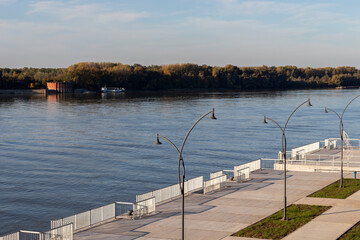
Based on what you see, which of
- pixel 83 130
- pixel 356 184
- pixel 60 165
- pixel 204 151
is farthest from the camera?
pixel 83 130

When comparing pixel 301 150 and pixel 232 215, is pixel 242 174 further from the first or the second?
pixel 301 150

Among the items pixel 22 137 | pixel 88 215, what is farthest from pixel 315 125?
pixel 88 215

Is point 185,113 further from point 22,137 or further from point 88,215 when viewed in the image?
point 88,215

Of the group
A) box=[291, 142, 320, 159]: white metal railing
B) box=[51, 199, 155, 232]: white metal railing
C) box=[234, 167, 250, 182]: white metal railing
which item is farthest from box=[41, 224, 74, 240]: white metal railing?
box=[291, 142, 320, 159]: white metal railing

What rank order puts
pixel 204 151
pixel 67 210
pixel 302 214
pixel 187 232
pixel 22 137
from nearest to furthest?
pixel 187 232
pixel 302 214
pixel 67 210
pixel 204 151
pixel 22 137

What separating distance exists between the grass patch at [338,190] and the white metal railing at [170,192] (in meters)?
9.18

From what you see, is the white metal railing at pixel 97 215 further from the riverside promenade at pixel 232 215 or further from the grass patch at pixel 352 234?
the grass patch at pixel 352 234

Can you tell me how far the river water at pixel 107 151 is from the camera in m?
46.8

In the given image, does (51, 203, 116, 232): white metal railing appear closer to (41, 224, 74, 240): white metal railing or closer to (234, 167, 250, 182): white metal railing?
(41, 224, 74, 240): white metal railing

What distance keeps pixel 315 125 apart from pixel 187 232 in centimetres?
8072

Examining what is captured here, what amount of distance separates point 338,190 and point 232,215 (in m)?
11.8

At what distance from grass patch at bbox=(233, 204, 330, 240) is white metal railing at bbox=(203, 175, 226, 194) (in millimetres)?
7371

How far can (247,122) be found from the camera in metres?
113

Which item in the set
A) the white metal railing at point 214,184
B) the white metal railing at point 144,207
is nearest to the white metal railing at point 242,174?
the white metal railing at point 214,184
